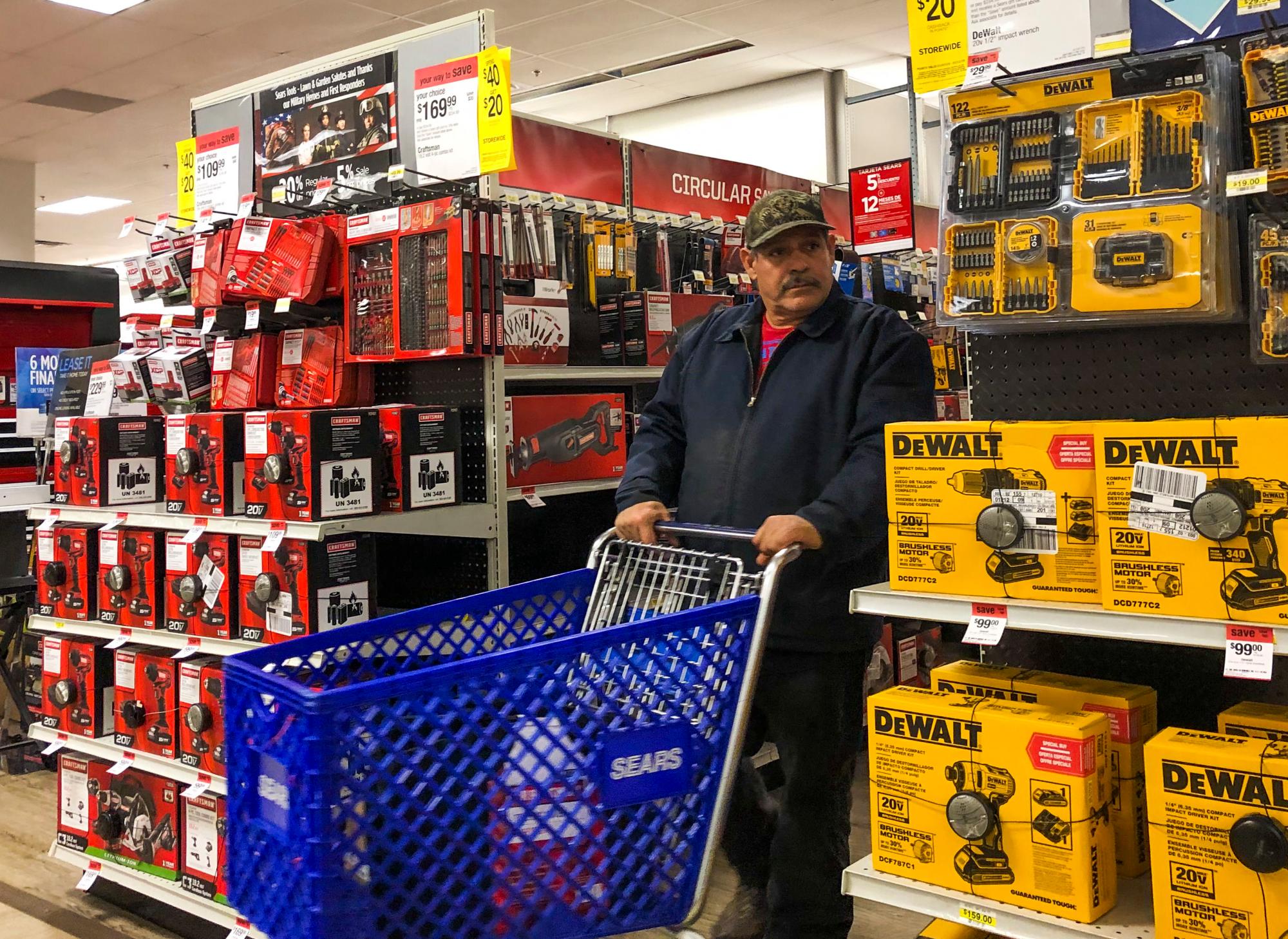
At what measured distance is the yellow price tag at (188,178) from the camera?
4.50m

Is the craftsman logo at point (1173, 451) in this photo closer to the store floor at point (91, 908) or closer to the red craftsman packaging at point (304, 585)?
the store floor at point (91, 908)

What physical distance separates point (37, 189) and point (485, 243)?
1248cm

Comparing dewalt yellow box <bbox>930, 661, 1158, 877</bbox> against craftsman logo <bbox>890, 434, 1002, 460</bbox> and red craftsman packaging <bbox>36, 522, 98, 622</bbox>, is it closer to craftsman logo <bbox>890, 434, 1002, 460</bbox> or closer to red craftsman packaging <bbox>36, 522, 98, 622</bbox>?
craftsman logo <bbox>890, 434, 1002, 460</bbox>

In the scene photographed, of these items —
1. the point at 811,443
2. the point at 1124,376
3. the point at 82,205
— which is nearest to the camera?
the point at 1124,376

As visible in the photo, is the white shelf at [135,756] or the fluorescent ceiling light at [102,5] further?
the fluorescent ceiling light at [102,5]

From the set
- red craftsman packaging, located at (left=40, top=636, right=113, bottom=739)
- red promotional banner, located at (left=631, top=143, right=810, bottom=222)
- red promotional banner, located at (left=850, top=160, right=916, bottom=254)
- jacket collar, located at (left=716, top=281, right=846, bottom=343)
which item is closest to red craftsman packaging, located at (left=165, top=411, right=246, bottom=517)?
red craftsman packaging, located at (left=40, top=636, right=113, bottom=739)

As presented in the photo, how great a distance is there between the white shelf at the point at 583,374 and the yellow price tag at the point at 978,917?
230cm

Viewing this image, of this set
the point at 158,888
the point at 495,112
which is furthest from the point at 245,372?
the point at 158,888

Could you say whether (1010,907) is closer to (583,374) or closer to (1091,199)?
(1091,199)

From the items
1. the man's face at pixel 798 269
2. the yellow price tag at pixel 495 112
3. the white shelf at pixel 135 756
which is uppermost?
the yellow price tag at pixel 495 112

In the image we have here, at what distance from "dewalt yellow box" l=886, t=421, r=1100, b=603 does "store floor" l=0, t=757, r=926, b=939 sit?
1.61 m

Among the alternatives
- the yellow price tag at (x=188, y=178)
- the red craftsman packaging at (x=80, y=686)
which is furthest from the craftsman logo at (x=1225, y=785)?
the yellow price tag at (x=188, y=178)

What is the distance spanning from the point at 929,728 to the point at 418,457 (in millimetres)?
1853

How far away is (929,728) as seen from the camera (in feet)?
6.46
